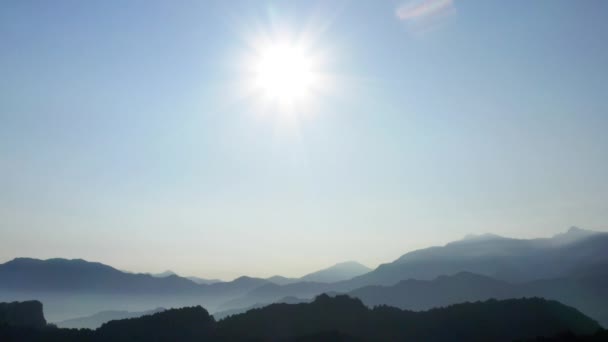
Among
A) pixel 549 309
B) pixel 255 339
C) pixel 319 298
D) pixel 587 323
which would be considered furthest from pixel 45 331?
pixel 587 323

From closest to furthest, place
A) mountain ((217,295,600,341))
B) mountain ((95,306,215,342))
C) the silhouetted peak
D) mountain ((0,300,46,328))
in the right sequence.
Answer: mountain ((217,295,600,341))
mountain ((95,306,215,342))
the silhouetted peak
mountain ((0,300,46,328))

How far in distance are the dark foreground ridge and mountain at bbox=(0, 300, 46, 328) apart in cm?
2873

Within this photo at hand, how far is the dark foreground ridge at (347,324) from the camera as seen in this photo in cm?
10138

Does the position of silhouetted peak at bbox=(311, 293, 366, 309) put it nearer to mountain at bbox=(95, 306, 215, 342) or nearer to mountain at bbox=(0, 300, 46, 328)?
mountain at bbox=(95, 306, 215, 342)

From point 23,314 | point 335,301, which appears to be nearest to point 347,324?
point 335,301

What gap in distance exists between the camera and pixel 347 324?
106m

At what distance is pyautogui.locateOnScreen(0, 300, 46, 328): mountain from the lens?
5338 inches

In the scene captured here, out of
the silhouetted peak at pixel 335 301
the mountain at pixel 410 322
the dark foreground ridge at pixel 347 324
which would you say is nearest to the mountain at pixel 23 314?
the dark foreground ridge at pixel 347 324

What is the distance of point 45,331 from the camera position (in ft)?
359

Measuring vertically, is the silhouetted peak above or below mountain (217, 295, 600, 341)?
above

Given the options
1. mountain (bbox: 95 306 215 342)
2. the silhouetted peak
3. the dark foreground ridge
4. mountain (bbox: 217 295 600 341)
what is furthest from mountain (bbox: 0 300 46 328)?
the silhouetted peak

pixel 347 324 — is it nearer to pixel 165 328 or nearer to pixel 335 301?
pixel 335 301

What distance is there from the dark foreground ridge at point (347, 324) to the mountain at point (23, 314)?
1131 inches

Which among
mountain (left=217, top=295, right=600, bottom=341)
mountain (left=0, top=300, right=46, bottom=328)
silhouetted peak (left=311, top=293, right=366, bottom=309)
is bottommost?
mountain (left=217, top=295, right=600, bottom=341)
